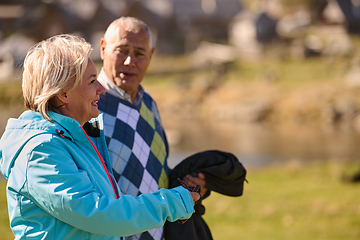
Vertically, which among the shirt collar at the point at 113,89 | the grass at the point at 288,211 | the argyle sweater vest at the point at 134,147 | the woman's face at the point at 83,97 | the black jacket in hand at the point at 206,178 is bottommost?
the grass at the point at 288,211

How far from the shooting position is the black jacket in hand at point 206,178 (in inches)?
94.6

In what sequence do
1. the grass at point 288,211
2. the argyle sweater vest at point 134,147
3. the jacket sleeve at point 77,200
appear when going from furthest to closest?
the grass at point 288,211 → the argyle sweater vest at point 134,147 → the jacket sleeve at point 77,200

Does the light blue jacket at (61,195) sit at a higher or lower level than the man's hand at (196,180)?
higher

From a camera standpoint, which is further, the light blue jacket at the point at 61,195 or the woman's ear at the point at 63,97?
the woman's ear at the point at 63,97

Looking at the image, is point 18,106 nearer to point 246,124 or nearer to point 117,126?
point 246,124

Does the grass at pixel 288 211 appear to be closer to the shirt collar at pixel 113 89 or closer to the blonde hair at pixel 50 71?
the shirt collar at pixel 113 89

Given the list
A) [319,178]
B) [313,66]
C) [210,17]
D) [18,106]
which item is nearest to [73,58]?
[319,178]

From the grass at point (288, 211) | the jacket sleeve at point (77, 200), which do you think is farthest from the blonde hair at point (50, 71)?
the grass at point (288, 211)

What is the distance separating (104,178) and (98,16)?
31289mm

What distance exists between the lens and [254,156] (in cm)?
1220

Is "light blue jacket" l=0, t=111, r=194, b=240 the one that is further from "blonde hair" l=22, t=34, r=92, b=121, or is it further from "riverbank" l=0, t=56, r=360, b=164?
"riverbank" l=0, t=56, r=360, b=164

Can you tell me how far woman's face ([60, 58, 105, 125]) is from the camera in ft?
4.91

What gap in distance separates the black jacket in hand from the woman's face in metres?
1.05

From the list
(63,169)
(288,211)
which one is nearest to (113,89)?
(63,169)
